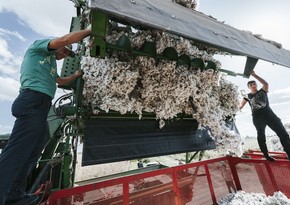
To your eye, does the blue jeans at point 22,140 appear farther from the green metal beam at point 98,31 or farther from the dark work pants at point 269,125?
the dark work pants at point 269,125

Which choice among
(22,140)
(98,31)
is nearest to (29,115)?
(22,140)

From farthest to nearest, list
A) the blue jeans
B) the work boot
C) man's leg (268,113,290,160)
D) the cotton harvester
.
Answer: man's leg (268,113,290,160) < the cotton harvester < the work boot < the blue jeans

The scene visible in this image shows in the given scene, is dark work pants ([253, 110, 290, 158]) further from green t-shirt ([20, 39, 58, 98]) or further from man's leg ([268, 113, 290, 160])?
green t-shirt ([20, 39, 58, 98])

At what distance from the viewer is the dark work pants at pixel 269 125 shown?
4219 mm

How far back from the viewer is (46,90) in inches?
77.2

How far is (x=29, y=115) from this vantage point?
1.76 metres

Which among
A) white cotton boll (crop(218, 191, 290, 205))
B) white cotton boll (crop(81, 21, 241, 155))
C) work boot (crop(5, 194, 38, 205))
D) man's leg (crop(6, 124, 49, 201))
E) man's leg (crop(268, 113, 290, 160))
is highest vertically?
white cotton boll (crop(81, 21, 241, 155))

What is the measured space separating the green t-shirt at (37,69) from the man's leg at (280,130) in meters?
4.41

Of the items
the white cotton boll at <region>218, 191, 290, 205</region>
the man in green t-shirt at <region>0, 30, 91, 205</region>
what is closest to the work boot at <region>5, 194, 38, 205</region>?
the man in green t-shirt at <region>0, 30, 91, 205</region>

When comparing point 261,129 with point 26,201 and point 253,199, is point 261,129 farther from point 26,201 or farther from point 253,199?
point 26,201

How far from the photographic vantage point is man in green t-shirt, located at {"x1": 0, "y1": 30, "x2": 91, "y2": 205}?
1.61 meters

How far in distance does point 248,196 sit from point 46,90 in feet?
12.8

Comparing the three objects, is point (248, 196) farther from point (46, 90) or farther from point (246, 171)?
point (46, 90)

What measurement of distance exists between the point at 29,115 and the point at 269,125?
4612mm
